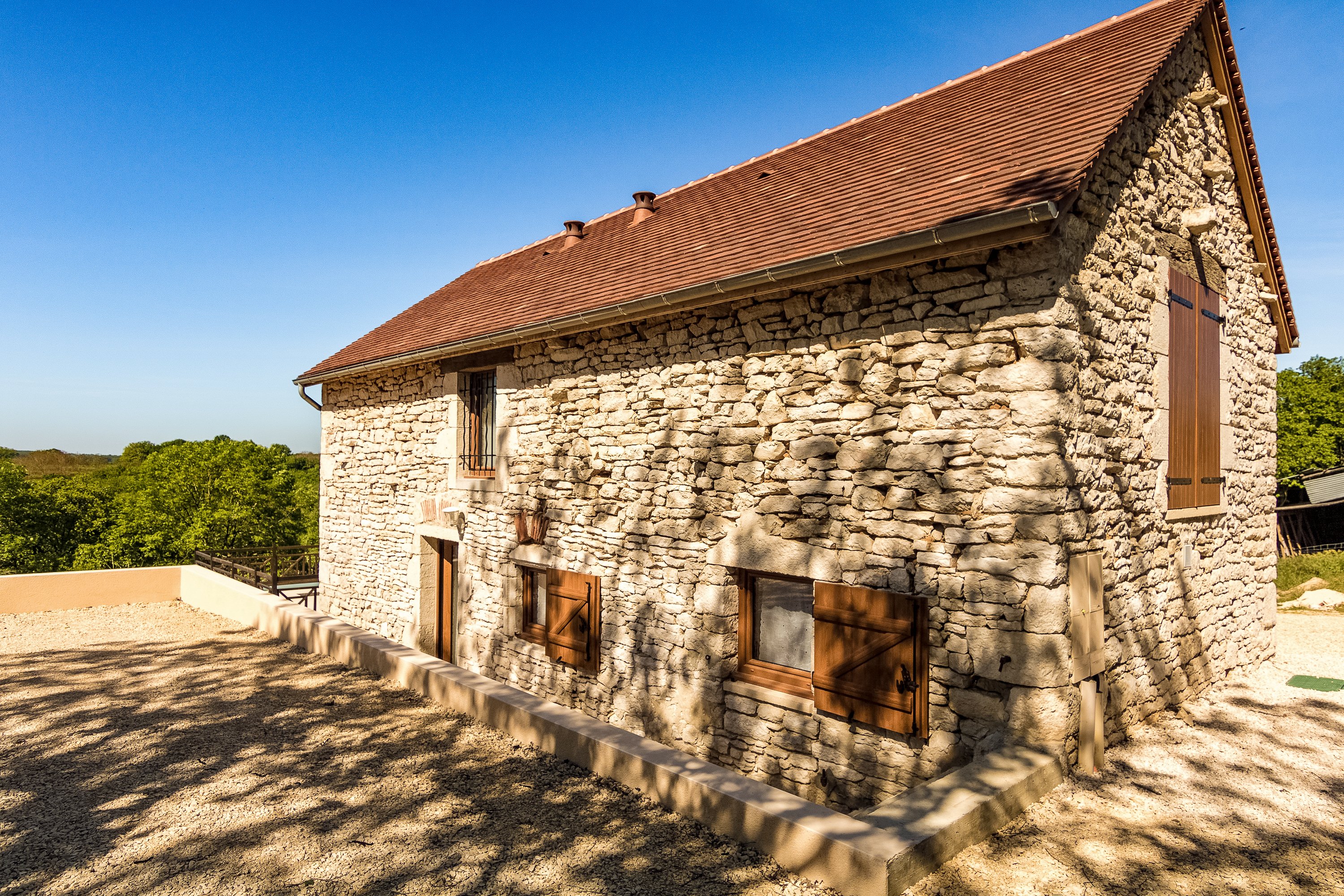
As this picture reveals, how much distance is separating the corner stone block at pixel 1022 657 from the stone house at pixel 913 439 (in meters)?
0.02

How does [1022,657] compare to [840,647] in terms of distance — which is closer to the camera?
[1022,657]

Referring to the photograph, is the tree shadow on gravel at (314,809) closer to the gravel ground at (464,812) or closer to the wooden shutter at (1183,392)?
the gravel ground at (464,812)

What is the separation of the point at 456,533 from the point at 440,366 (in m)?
2.07

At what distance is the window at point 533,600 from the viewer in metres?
7.61

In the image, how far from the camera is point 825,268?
4848 mm

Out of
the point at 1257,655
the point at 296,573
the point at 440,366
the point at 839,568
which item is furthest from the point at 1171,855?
the point at 296,573

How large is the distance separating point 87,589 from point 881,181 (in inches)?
482

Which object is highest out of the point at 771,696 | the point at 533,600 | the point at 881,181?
the point at 881,181

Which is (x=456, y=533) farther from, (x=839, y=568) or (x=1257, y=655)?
(x=1257, y=655)

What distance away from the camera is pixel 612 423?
663 centimetres

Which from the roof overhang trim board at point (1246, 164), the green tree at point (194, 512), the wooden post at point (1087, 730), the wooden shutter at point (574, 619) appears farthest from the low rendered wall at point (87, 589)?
the roof overhang trim board at point (1246, 164)

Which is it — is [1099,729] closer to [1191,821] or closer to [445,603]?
[1191,821]

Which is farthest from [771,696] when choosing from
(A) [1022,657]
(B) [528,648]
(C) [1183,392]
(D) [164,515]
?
(D) [164,515]

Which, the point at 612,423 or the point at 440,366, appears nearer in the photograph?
the point at 612,423
